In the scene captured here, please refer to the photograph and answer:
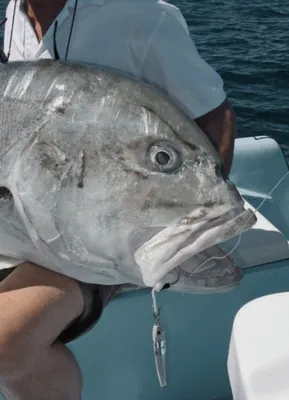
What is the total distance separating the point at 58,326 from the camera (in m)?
2.28

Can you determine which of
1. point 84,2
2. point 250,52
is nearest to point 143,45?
point 84,2

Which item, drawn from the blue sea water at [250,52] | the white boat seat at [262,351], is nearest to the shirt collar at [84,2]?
the white boat seat at [262,351]

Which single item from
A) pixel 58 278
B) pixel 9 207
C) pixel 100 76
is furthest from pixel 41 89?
pixel 58 278

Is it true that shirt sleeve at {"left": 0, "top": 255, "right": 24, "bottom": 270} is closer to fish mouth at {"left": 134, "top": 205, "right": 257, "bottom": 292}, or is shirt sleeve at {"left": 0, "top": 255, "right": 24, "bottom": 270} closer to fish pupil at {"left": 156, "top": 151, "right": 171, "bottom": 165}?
fish mouth at {"left": 134, "top": 205, "right": 257, "bottom": 292}

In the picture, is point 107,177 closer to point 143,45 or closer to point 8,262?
point 8,262

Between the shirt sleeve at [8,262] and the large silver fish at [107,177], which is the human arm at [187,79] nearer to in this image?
the large silver fish at [107,177]

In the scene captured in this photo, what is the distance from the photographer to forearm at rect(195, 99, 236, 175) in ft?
8.50

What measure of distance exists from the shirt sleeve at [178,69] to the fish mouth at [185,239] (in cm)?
67

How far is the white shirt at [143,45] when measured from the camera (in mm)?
2586

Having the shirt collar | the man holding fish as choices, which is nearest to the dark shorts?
the man holding fish

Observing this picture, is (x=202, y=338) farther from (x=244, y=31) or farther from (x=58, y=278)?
(x=244, y=31)

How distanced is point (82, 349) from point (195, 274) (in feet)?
2.80

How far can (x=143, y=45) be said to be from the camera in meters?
2.60

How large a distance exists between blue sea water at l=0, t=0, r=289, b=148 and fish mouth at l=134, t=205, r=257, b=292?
571cm
